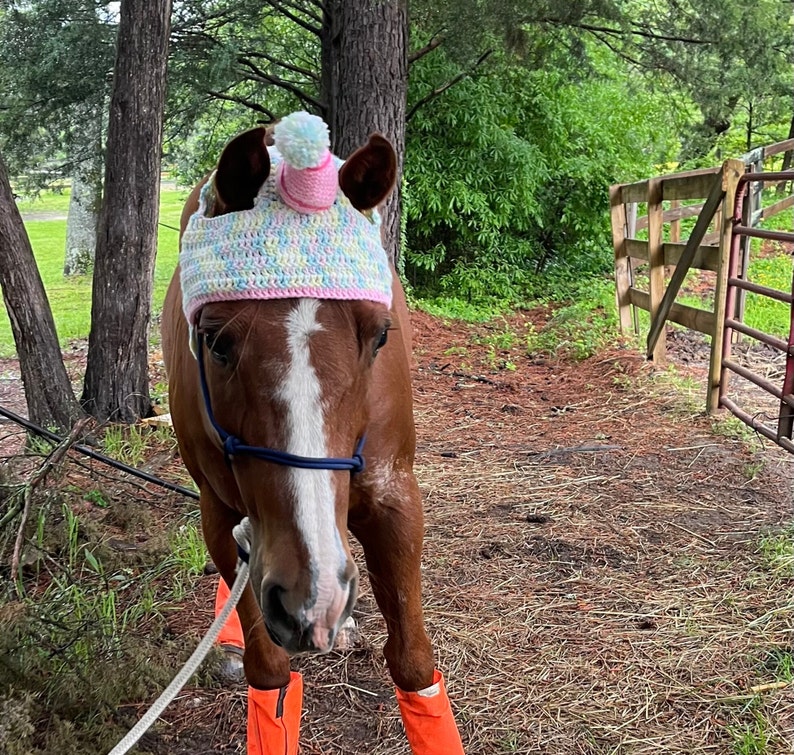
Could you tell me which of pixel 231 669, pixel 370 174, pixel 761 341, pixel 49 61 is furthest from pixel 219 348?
pixel 49 61

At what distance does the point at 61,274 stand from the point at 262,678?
591 inches

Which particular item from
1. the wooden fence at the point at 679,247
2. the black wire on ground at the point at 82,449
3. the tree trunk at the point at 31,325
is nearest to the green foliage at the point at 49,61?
the tree trunk at the point at 31,325

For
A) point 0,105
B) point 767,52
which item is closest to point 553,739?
point 0,105

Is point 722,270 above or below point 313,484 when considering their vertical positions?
above

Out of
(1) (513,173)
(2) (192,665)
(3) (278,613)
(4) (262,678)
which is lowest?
(4) (262,678)

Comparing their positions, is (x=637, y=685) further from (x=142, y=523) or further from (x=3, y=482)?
(x=3, y=482)

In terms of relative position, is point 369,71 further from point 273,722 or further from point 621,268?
point 273,722

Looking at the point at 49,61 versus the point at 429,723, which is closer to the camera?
the point at 429,723

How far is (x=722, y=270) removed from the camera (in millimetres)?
5324

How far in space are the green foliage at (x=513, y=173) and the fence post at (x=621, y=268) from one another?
2397 mm

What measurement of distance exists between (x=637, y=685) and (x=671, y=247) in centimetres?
468

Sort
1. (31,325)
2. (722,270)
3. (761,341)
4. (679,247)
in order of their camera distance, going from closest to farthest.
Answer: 1. (31,325)
2. (761,341)
3. (722,270)
4. (679,247)

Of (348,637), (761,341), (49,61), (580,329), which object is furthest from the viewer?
(580,329)

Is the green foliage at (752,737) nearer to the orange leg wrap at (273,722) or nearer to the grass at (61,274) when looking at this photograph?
the orange leg wrap at (273,722)
